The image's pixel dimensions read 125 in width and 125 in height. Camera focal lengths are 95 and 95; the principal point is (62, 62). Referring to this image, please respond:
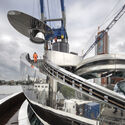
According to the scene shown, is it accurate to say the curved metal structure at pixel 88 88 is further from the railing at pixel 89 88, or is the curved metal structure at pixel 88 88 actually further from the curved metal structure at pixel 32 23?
the curved metal structure at pixel 32 23

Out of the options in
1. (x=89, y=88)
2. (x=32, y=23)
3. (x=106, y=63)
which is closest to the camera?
(x=89, y=88)

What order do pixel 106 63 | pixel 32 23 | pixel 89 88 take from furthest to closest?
1. pixel 32 23
2. pixel 106 63
3. pixel 89 88

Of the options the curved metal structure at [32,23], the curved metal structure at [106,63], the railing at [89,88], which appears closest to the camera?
the railing at [89,88]

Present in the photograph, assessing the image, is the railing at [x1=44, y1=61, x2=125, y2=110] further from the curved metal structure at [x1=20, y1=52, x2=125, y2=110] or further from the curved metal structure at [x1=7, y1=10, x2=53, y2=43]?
the curved metal structure at [x1=7, y1=10, x2=53, y2=43]

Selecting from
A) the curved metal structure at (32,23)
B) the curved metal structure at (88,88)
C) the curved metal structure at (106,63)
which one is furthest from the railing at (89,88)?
the curved metal structure at (32,23)

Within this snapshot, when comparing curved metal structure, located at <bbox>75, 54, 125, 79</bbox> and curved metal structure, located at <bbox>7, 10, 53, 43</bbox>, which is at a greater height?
curved metal structure, located at <bbox>7, 10, 53, 43</bbox>

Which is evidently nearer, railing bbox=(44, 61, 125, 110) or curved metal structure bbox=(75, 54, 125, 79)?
railing bbox=(44, 61, 125, 110)

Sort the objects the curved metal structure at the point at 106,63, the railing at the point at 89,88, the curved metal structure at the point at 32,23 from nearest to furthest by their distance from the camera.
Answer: the railing at the point at 89,88 → the curved metal structure at the point at 106,63 → the curved metal structure at the point at 32,23

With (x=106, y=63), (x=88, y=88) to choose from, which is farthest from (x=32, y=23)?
(x=88, y=88)

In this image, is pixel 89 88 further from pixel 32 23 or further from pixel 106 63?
pixel 32 23

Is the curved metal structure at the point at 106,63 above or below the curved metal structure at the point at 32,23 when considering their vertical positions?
below

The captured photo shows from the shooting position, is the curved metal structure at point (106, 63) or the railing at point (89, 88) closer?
the railing at point (89, 88)

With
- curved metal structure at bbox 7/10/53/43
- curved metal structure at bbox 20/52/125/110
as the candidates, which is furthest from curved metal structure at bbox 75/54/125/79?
curved metal structure at bbox 7/10/53/43

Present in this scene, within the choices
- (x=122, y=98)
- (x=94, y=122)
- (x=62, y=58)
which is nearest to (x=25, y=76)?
(x=62, y=58)
